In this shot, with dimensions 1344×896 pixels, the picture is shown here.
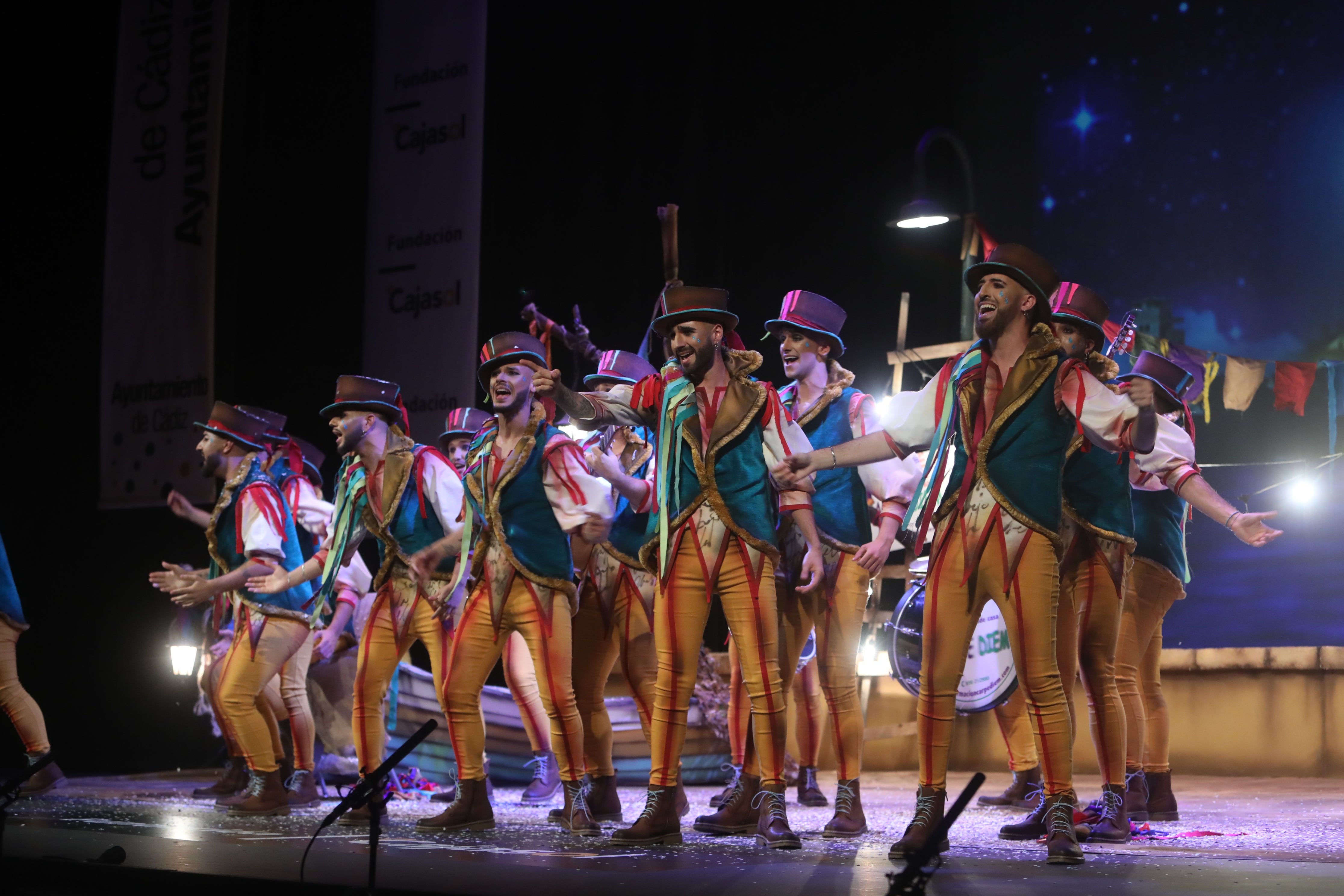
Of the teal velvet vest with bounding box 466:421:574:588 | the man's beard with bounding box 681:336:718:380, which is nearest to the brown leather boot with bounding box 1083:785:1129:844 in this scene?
the man's beard with bounding box 681:336:718:380

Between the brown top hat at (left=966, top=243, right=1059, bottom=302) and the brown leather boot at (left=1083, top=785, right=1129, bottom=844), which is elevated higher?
the brown top hat at (left=966, top=243, right=1059, bottom=302)

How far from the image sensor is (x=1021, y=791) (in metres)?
5.60

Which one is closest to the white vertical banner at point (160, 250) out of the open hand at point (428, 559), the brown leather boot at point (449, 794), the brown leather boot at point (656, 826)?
the brown leather boot at point (449, 794)

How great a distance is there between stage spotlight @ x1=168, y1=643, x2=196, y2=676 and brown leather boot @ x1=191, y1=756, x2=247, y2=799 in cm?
105

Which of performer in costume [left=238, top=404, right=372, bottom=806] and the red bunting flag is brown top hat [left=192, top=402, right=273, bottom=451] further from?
the red bunting flag

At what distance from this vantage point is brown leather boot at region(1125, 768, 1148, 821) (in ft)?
15.8

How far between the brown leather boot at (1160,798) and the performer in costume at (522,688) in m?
2.36

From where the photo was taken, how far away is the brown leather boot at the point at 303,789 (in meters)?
6.02

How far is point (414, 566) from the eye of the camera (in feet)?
16.7

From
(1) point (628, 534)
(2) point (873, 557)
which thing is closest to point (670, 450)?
(2) point (873, 557)

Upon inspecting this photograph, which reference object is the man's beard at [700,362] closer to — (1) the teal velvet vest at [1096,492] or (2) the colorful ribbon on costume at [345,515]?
(1) the teal velvet vest at [1096,492]

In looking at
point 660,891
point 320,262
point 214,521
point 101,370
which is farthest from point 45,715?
point 660,891

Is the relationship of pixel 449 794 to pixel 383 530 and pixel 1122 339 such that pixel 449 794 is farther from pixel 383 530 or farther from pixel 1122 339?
pixel 1122 339

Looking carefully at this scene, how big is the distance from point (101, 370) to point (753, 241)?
4784mm
